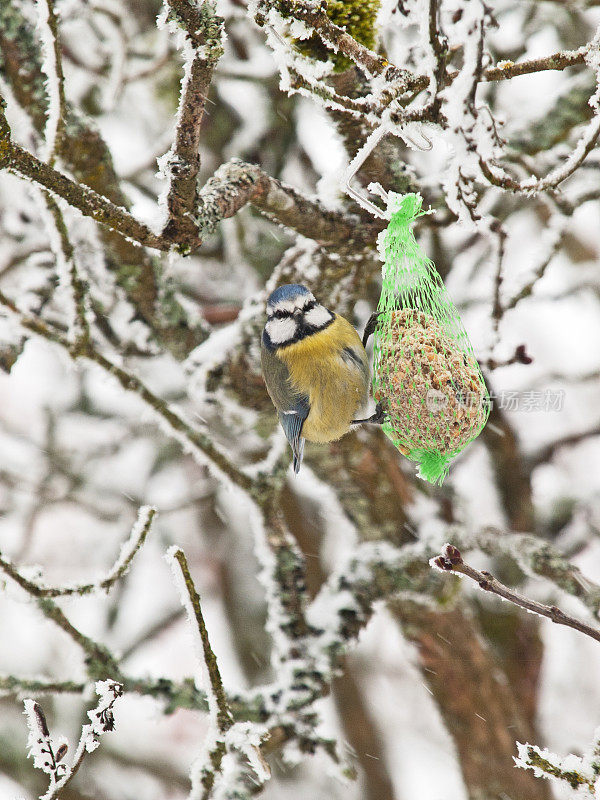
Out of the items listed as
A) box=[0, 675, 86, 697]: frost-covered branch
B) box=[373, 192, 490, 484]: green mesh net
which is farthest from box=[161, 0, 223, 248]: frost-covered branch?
box=[0, 675, 86, 697]: frost-covered branch

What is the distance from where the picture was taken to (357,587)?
323 centimetres

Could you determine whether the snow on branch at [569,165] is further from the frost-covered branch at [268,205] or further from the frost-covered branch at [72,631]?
the frost-covered branch at [72,631]

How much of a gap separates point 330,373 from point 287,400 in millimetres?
194

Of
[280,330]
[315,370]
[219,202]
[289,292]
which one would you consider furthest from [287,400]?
[219,202]

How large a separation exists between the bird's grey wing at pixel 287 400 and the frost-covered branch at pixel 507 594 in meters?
1.19

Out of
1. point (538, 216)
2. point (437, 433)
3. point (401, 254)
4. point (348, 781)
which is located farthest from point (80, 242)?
point (538, 216)

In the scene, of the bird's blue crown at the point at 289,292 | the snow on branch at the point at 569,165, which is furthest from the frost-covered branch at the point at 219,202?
the snow on branch at the point at 569,165

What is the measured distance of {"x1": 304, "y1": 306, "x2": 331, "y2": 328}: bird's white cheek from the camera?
8.57 ft

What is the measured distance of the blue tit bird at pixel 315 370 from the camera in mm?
2650

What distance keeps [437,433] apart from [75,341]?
4.34 ft

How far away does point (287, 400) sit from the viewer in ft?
8.96

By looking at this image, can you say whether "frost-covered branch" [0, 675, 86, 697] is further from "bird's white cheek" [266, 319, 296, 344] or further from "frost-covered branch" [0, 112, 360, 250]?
"frost-covered branch" [0, 112, 360, 250]

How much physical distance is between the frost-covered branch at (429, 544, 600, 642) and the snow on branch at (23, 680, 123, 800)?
834 millimetres

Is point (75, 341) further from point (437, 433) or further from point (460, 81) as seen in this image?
point (460, 81)
